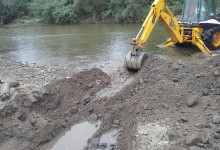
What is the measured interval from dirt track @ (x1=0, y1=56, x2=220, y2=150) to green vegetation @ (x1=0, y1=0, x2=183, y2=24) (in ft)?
81.4

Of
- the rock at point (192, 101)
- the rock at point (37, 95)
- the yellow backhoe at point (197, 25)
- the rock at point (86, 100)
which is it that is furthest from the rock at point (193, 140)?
the yellow backhoe at point (197, 25)

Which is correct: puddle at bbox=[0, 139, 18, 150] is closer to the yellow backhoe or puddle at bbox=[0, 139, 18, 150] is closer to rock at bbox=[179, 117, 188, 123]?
rock at bbox=[179, 117, 188, 123]

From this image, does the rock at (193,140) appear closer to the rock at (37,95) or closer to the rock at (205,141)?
the rock at (205,141)

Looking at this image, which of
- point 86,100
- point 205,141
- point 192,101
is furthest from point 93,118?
point 205,141

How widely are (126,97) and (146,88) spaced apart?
53cm

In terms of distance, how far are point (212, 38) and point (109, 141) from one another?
8.09 metres

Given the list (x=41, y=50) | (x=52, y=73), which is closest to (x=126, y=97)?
(x=52, y=73)

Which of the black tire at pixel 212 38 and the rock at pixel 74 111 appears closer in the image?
the rock at pixel 74 111

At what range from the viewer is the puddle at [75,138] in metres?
6.45

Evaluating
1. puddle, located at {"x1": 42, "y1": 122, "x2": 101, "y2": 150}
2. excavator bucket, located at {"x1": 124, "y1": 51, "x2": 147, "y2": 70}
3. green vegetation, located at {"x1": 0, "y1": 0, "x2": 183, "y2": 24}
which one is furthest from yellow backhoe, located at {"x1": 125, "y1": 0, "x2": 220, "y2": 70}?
green vegetation, located at {"x1": 0, "y1": 0, "x2": 183, "y2": 24}

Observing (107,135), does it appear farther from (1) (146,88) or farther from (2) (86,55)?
(2) (86,55)

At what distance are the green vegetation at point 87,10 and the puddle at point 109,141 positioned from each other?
1074 inches

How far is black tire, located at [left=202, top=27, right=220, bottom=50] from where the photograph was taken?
12555mm

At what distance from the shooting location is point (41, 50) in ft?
55.1
